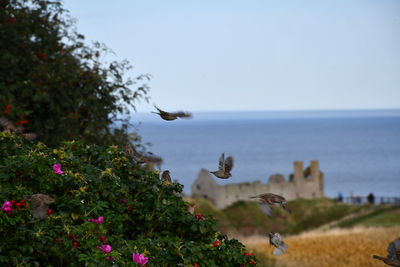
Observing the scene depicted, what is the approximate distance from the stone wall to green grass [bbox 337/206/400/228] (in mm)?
14014

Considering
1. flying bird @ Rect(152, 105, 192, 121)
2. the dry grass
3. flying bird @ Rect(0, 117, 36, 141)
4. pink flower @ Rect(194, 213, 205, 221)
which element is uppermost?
flying bird @ Rect(152, 105, 192, 121)

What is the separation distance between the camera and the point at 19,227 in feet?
16.4

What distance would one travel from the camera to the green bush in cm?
500

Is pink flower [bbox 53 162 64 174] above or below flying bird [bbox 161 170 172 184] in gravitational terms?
above

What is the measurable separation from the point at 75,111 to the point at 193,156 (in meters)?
155

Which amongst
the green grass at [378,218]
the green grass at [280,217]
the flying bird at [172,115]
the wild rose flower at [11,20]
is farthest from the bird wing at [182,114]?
the green grass at [280,217]

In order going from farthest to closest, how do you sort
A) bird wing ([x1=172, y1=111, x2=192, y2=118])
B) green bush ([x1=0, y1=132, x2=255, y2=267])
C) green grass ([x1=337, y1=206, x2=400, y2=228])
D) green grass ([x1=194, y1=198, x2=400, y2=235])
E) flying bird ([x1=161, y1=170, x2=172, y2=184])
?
green grass ([x1=194, y1=198, x2=400, y2=235]), green grass ([x1=337, y1=206, x2=400, y2=228]), flying bird ([x1=161, y1=170, x2=172, y2=184]), bird wing ([x1=172, y1=111, x2=192, y2=118]), green bush ([x1=0, y1=132, x2=255, y2=267])

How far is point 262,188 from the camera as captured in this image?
58750 millimetres

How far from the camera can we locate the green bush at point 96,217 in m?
5.00

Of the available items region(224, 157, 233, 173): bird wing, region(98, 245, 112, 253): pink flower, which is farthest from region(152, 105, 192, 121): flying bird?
region(98, 245, 112, 253): pink flower

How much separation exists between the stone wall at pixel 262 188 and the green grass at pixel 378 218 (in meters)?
14.0

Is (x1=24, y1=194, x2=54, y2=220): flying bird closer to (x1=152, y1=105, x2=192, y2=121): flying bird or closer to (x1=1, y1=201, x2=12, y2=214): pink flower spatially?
(x1=1, y1=201, x2=12, y2=214): pink flower

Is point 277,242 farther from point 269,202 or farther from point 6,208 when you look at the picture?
point 6,208

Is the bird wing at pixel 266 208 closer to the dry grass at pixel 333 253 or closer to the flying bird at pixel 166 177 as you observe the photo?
the flying bird at pixel 166 177
